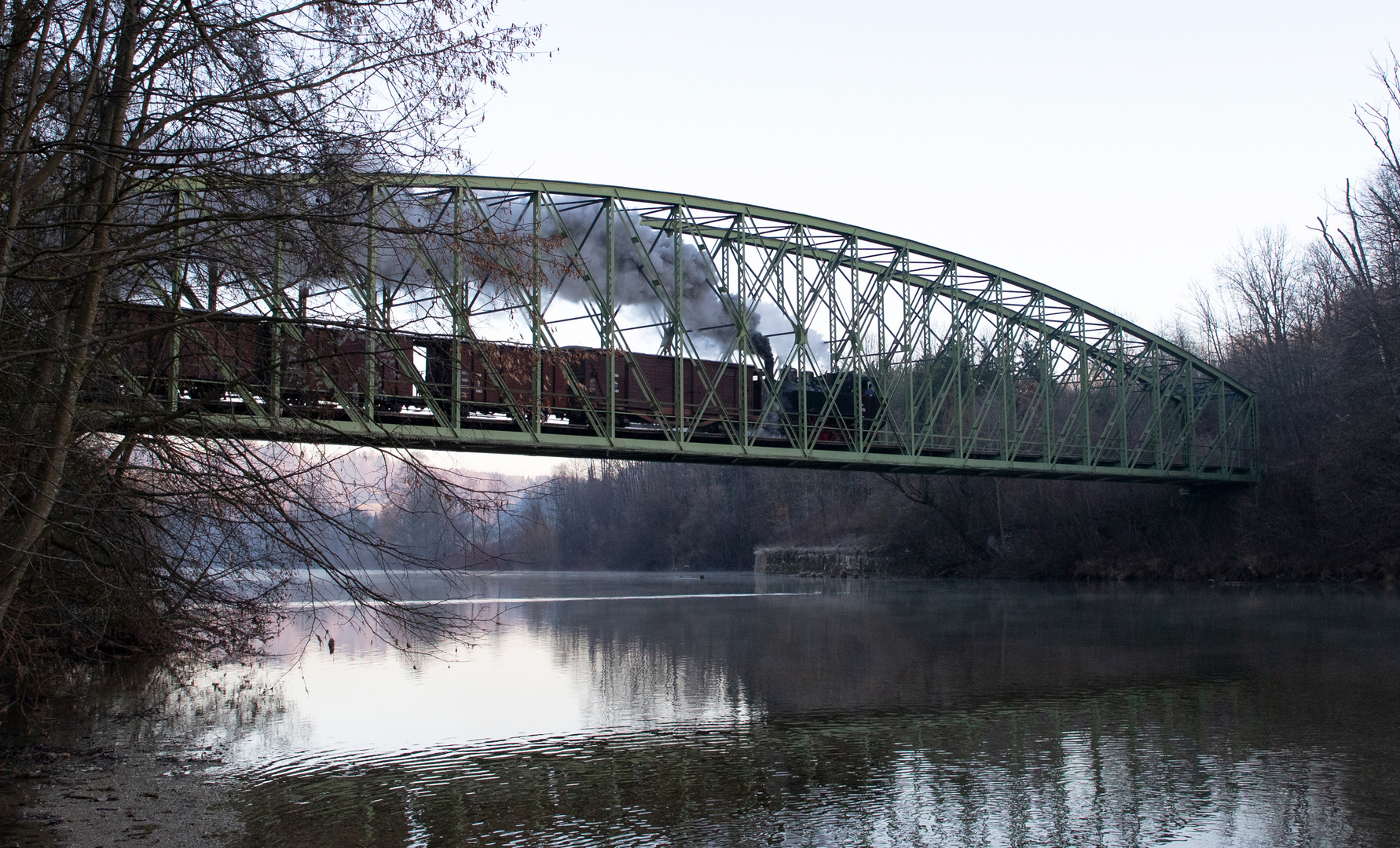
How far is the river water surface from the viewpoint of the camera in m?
9.67

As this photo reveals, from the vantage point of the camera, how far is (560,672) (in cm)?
2067

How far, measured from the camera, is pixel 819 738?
13.6 m

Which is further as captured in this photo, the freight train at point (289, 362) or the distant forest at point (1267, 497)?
the distant forest at point (1267, 497)

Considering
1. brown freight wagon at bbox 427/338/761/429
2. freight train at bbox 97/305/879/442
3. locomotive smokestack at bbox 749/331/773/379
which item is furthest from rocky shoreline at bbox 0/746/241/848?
locomotive smokestack at bbox 749/331/773/379

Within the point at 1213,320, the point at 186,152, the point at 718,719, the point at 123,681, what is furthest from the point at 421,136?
the point at 1213,320

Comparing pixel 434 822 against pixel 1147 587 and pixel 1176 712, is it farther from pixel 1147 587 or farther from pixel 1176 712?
pixel 1147 587

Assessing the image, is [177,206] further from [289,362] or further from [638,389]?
[638,389]

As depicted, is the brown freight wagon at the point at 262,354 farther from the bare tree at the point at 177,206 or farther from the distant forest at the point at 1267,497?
the distant forest at the point at 1267,497

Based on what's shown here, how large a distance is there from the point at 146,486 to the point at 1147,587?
167 ft

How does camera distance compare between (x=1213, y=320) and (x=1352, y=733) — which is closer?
(x=1352, y=733)

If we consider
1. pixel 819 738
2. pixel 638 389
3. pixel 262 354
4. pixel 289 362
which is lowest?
pixel 819 738

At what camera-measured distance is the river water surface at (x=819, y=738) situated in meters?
9.67

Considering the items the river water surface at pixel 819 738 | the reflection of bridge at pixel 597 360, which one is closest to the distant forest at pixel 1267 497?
the reflection of bridge at pixel 597 360

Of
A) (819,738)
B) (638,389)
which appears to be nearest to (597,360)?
(638,389)
